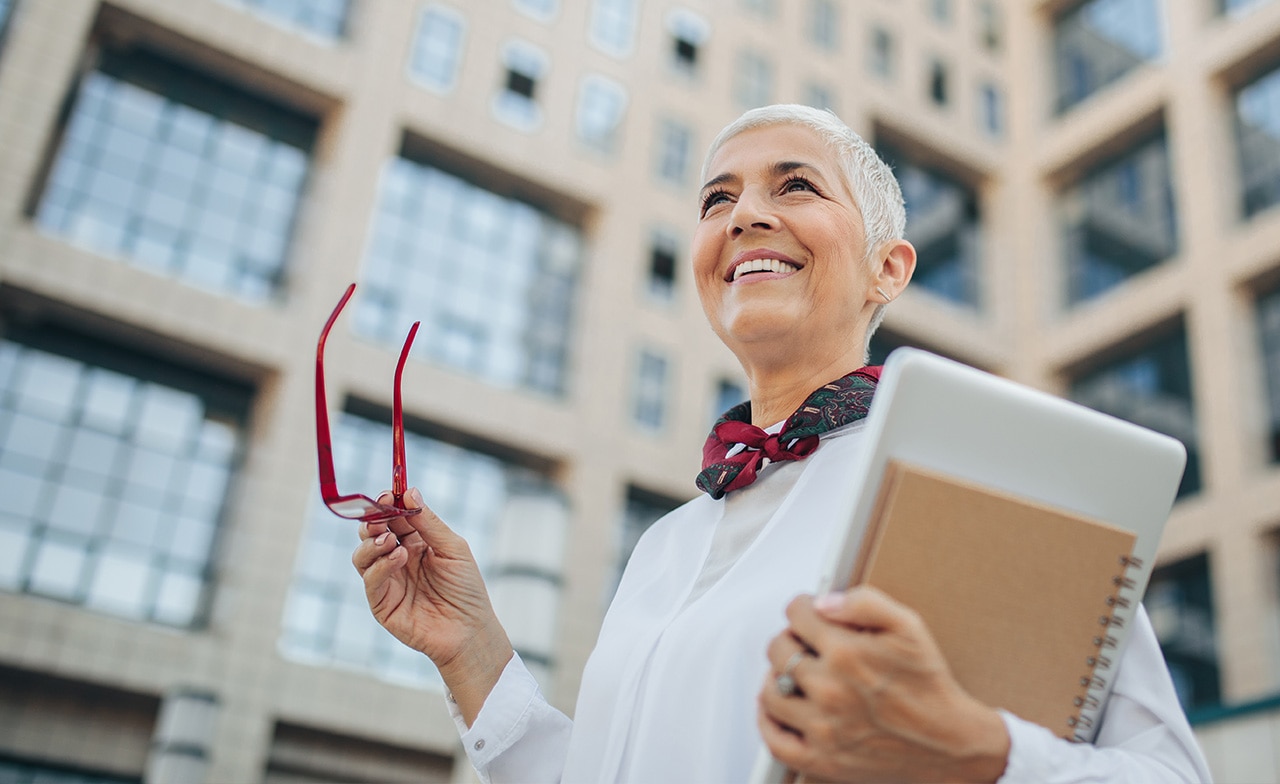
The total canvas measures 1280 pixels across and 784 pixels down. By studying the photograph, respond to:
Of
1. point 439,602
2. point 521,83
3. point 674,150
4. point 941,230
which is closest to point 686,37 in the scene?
point 674,150

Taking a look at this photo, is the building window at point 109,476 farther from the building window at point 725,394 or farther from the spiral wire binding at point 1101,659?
the spiral wire binding at point 1101,659

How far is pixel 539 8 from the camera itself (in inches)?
715

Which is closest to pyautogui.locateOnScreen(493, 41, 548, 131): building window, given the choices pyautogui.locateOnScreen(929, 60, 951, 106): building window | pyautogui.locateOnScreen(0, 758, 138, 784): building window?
pyautogui.locateOnScreen(929, 60, 951, 106): building window

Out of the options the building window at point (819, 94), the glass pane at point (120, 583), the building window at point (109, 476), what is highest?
the building window at point (819, 94)

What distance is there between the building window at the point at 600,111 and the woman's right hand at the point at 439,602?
54.4 feet

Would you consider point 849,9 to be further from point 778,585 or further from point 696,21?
point 778,585

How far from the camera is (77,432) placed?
13898 millimetres

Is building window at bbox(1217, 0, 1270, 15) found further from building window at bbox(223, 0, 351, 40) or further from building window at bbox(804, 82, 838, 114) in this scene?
building window at bbox(223, 0, 351, 40)

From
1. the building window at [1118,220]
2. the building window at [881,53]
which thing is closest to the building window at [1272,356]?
the building window at [1118,220]

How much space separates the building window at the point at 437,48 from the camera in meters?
16.9

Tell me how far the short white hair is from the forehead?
11 mm

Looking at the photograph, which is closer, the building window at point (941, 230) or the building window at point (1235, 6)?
the building window at point (1235, 6)

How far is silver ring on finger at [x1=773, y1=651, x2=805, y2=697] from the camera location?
947 millimetres

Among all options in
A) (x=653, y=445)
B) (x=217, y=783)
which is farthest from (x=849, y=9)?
(x=217, y=783)
